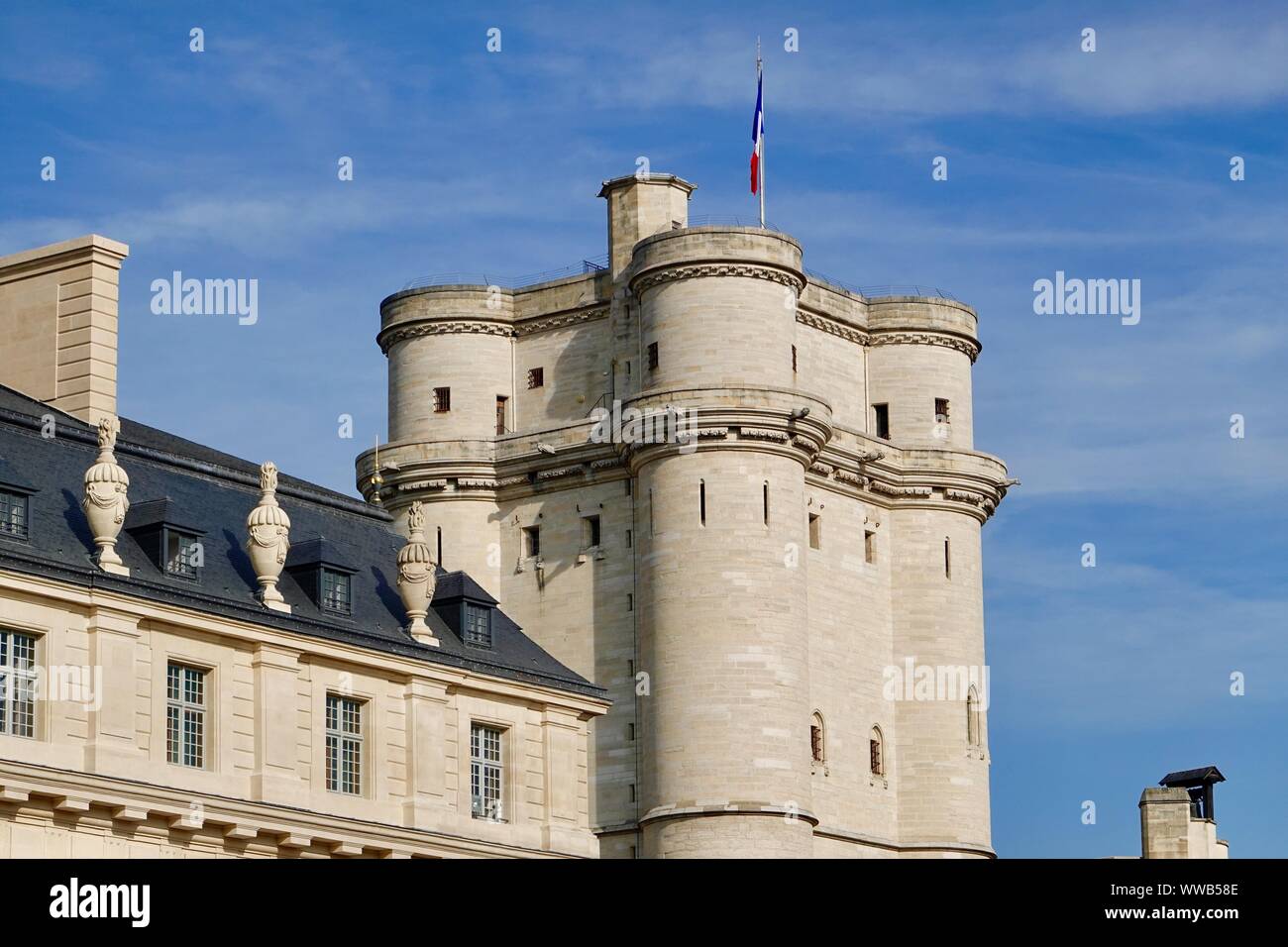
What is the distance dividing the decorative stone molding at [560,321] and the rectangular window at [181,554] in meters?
49.1

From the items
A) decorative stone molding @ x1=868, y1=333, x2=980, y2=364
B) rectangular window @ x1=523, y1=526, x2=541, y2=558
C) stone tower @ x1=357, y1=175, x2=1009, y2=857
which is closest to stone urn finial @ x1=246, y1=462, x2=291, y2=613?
stone tower @ x1=357, y1=175, x2=1009, y2=857

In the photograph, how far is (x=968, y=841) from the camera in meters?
107

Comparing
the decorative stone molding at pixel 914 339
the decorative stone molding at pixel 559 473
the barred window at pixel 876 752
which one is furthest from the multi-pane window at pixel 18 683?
the decorative stone molding at pixel 914 339

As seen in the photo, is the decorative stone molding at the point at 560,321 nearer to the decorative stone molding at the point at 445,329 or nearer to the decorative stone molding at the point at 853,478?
the decorative stone molding at the point at 445,329

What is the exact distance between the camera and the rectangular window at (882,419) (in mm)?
111812

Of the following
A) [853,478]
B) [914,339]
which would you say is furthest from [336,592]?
[914,339]

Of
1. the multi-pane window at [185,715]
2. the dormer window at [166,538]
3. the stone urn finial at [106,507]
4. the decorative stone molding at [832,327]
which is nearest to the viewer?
the stone urn finial at [106,507]

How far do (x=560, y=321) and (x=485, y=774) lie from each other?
4666cm

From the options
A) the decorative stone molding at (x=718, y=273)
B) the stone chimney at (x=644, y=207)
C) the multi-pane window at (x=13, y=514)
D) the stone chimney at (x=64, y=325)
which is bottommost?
the multi-pane window at (x=13, y=514)

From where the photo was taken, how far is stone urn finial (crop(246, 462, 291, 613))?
199 ft

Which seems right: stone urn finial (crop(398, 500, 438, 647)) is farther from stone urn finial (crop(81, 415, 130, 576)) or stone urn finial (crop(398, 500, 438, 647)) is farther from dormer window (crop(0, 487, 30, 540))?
dormer window (crop(0, 487, 30, 540))

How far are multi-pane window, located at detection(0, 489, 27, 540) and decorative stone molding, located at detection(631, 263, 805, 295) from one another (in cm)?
4592

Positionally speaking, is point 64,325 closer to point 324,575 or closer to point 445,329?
point 324,575

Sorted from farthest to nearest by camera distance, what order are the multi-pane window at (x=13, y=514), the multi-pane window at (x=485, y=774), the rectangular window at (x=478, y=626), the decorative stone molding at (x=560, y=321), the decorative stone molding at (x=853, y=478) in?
the decorative stone molding at (x=560, y=321)
the decorative stone molding at (x=853, y=478)
the rectangular window at (x=478, y=626)
the multi-pane window at (x=485, y=774)
the multi-pane window at (x=13, y=514)
